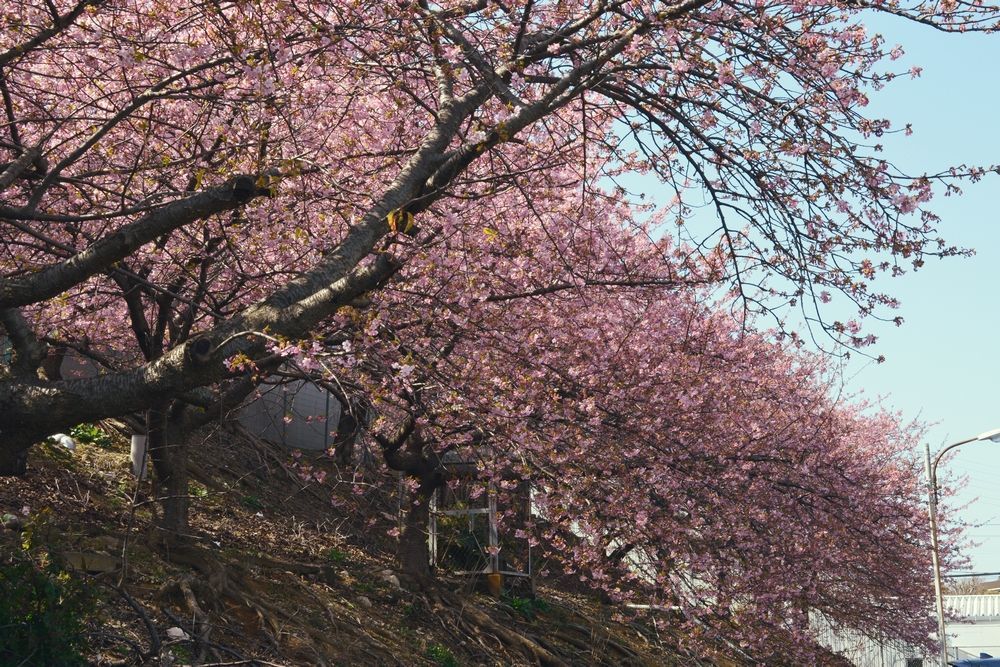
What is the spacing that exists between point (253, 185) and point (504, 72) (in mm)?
2390

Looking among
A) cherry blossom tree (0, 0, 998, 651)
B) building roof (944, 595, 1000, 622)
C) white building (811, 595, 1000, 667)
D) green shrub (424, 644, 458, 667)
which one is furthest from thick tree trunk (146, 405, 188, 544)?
building roof (944, 595, 1000, 622)

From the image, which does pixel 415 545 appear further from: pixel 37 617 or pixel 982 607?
pixel 982 607

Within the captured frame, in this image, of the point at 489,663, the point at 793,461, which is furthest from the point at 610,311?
the point at 489,663

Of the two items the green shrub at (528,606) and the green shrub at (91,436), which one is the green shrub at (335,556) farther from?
the green shrub at (91,436)

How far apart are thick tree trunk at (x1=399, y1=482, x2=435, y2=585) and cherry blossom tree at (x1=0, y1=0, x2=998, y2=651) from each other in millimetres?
82

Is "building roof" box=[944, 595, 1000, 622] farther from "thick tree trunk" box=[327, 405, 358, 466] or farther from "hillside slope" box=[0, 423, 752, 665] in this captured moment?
"thick tree trunk" box=[327, 405, 358, 466]

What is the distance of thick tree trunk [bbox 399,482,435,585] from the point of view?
48.2ft

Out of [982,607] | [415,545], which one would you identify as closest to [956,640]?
[982,607]

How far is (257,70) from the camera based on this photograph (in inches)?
301

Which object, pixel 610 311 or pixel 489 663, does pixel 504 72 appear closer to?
pixel 610 311

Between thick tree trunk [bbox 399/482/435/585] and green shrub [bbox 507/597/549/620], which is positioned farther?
green shrub [bbox 507/597/549/620]

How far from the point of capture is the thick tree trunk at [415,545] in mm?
14680

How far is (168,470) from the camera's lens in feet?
38.2

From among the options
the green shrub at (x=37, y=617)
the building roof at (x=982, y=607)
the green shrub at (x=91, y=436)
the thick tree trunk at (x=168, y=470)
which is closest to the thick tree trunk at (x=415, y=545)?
the thick tree trunk at (x=168, y=470)
